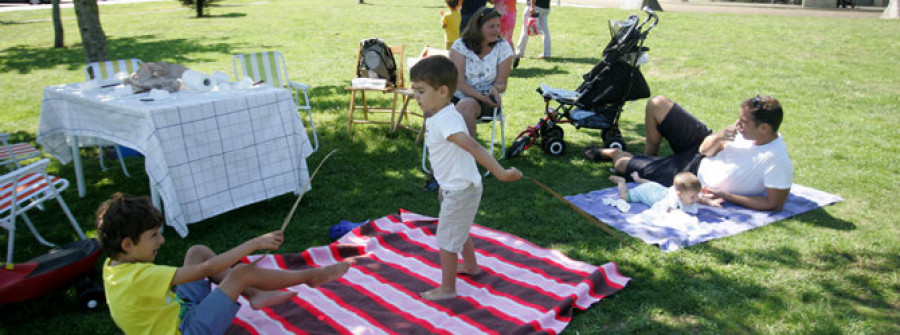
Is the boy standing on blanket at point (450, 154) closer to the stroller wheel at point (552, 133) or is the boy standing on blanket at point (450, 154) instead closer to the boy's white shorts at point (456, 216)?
the boy's white shorts at point (456, 216)

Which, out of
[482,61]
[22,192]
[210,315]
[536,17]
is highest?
[536,17]

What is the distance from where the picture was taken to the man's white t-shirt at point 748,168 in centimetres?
451

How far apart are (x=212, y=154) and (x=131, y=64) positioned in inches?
91.5

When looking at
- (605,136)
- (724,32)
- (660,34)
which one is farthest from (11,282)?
(724,32)

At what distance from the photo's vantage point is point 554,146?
619 cm

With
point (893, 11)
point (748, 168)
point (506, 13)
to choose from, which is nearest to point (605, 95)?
point (748, 168)

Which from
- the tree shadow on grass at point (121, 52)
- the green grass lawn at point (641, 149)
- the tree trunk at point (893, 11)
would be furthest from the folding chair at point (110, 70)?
the tree trunk at point (893, 11)

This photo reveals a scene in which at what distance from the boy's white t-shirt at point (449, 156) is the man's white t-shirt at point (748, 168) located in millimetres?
2684

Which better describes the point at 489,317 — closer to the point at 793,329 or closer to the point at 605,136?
the point at 793,329

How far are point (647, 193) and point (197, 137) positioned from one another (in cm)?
363

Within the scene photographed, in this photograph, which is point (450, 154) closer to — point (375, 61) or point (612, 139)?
point (612, 139)

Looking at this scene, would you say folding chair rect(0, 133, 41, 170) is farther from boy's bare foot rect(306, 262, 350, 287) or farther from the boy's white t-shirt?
the boy's white t-shirt

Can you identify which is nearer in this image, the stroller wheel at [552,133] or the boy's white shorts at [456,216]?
the boy's white shorts at [456,216]

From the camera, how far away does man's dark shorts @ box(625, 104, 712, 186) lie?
5.15 metres
